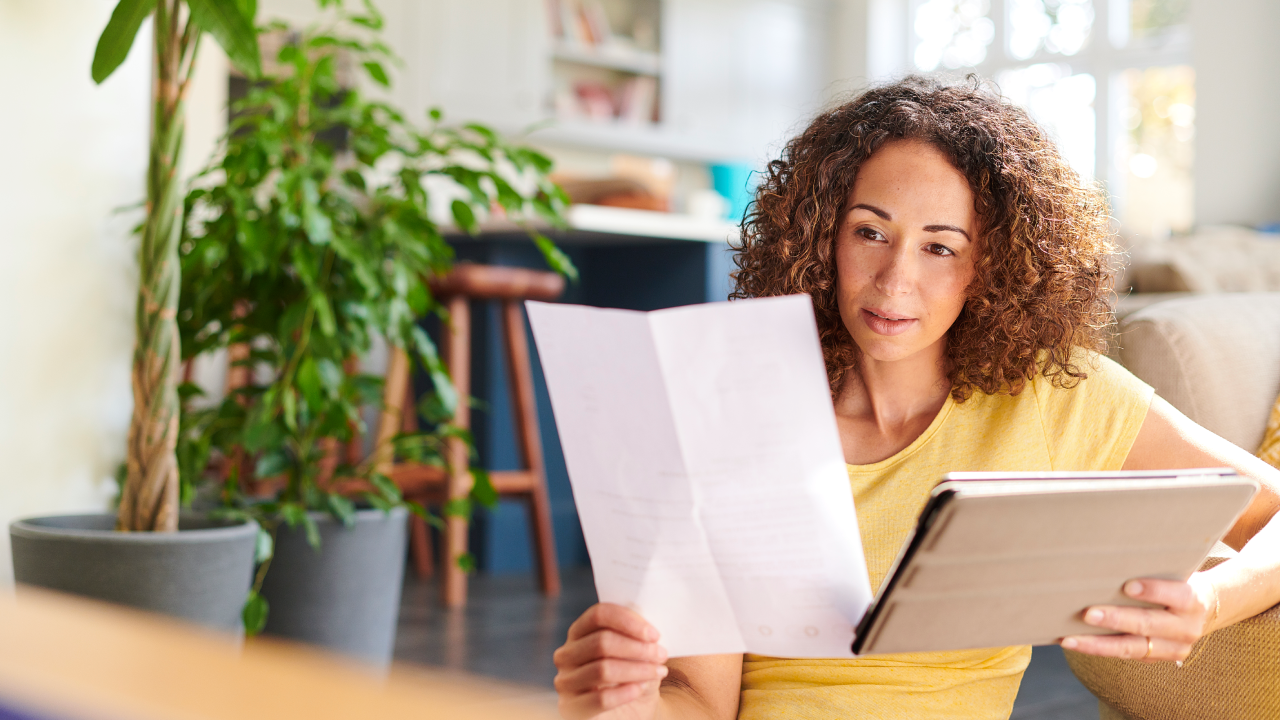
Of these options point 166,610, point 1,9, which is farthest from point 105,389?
point 1,9

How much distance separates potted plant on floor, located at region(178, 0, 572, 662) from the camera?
1.78 metres

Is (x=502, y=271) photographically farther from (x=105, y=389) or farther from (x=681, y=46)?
(x=681, y=46)

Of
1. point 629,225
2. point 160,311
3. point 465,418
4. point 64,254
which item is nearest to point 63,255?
point 64,254

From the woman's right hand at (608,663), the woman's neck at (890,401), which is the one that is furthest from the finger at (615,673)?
the woman's neck at (890,401)

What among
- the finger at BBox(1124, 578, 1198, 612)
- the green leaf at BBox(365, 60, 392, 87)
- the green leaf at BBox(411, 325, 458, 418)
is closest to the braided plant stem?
the green leaf at BBox(365, 60, 392, 87)

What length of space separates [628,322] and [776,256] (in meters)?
0.50

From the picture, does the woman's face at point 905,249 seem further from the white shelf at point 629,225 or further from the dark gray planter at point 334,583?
the white shelf at point 629,225

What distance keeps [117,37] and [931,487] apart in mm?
1082

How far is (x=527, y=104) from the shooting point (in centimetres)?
524

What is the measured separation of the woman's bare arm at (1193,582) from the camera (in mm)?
742

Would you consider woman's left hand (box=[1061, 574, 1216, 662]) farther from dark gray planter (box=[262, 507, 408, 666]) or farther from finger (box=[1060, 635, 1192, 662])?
dark gray planter (box=[262, 507, 408, 666])

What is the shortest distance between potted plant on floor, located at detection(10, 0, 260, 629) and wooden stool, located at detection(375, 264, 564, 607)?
3.57 feet

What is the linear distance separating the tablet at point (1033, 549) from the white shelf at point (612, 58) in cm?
499

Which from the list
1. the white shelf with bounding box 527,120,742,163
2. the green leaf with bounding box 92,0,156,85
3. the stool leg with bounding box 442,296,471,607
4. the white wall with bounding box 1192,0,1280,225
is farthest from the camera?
the white shelf with bounding box 527,120,742,163
